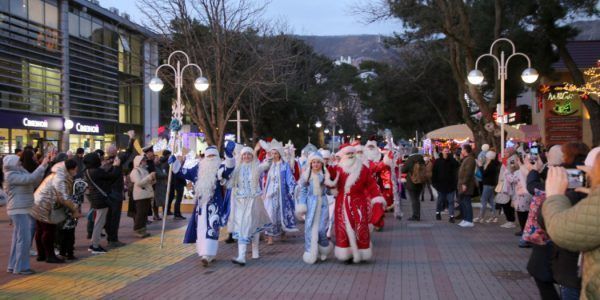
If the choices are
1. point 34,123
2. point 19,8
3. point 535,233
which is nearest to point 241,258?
point 535,233

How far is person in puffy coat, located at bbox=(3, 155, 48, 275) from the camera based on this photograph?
Result: 8.08 metres

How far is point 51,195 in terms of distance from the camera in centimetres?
872

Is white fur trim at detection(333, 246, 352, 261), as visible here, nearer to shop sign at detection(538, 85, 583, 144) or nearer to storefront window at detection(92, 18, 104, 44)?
shop sign at detection(538, 85, 583, 144)

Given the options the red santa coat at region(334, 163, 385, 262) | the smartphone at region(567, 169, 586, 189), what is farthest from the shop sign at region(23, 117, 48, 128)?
the smartphone at region(567, 169, 586, 189)

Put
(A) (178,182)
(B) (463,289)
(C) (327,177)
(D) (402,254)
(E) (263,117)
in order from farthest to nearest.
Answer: (E) (263,117)
(A) (178,182)
(D) (402,254)
(C) (327,177)
(B) (463,289)

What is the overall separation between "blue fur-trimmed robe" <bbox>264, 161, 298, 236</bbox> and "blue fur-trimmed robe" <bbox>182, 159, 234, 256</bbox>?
2.09 meters

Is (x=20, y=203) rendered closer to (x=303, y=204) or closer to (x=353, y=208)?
(x=303, y=204)

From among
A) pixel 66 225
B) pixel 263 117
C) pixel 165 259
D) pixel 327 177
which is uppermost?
pixel 263 117

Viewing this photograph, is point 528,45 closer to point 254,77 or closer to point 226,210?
point 254,77

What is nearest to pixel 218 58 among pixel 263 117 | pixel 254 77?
pixel 254 77

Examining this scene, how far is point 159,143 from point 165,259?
6.63m

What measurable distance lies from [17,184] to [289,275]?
3.86 meters

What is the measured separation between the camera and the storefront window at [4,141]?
27.2 meters

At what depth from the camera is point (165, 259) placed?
963cm
